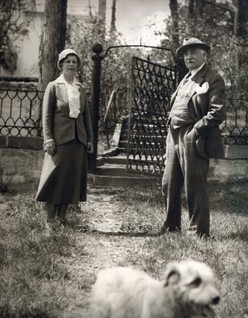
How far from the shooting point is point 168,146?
4875 mm

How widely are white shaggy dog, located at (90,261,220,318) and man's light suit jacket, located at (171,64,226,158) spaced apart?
227 cm

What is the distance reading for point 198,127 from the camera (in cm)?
444

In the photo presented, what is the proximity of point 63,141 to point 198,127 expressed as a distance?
135cm

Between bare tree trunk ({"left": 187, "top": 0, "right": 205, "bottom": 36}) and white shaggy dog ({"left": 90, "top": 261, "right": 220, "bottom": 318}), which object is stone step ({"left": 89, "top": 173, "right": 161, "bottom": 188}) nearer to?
white shaggy dog ({"left": 90, "top": 261, "right": 220, "bottom": 318})

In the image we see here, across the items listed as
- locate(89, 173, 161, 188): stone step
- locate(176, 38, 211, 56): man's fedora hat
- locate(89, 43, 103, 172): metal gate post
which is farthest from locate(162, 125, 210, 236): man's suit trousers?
locate(89, 43, 103, 172): metal gate post

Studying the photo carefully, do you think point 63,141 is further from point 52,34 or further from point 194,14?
point 194,14

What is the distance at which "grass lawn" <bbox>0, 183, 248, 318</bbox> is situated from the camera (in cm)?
282

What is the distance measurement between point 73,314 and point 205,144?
7.89 feet

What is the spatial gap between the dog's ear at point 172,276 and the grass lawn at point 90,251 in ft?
2.19

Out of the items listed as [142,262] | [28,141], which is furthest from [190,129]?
[28,141]

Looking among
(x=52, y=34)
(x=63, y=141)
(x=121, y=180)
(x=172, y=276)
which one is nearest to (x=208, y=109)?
(x=63, y=141)

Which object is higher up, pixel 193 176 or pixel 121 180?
pixel 193 176

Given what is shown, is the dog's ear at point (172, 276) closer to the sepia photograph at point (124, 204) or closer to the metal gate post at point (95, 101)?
the sepia photograph at point (124, 204)

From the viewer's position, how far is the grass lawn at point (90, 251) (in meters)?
2.82
